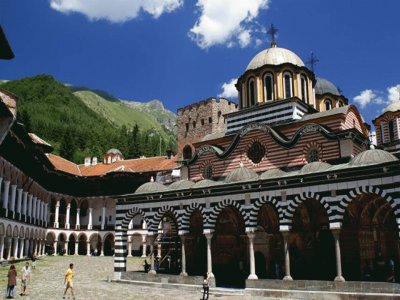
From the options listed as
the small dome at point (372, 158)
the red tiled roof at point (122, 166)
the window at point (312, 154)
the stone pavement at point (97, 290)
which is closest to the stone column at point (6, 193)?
the stone pavement at point (97, 290)

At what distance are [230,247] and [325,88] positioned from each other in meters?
16.8

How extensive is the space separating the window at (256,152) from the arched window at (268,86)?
387 cm

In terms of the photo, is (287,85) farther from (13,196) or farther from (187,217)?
(13,196)

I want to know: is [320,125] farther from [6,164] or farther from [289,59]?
[6,164]

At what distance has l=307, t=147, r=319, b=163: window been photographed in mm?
23688

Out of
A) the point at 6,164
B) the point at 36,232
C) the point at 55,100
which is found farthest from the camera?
the point at 55,100

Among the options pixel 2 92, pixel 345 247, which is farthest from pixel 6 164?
pixel 345 247

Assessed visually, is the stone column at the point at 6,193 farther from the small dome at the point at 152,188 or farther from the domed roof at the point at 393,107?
the domed roof at the point at 393,107

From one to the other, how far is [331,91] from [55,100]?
119 meters

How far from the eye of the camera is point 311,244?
75.9 feet

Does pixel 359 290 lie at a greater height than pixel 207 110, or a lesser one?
lesser

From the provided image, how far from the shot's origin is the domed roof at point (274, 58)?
28641mm

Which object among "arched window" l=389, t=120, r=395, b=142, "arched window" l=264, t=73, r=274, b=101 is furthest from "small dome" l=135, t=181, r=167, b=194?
"arched window" l=389, t=120, r=395, b=142

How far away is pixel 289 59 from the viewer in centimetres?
2881
